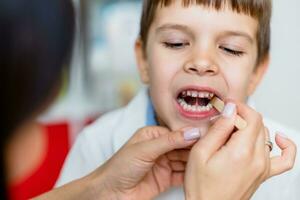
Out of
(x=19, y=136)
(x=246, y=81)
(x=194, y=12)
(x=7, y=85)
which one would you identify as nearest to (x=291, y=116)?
(x=246, y=81)

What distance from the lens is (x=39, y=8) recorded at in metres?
0.60

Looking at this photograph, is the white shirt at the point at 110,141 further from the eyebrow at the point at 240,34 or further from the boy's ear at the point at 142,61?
the eyebrow at the point at 240,34

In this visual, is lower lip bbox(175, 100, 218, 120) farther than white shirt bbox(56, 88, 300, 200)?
No

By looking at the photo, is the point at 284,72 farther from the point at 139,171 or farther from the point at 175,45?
the point at 139,171

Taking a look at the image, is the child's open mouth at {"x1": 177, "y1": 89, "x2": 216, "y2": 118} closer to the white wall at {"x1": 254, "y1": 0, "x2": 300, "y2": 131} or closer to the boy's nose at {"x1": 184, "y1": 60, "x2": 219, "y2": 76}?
the boy's nose at {"x1": 184, "y1": 60, "x2": 219, "y2": 76}

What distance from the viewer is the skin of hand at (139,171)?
0.68m

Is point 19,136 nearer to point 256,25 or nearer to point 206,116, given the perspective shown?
point 206,116

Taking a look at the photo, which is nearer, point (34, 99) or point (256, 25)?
point (34, 99)

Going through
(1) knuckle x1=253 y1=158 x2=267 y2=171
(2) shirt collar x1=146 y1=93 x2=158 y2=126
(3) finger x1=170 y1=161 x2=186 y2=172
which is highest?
(1) knuckle x1=253 y1=158 x2=267 y2=171

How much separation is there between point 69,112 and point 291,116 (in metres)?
0.74

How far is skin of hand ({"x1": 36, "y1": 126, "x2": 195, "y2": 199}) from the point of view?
681 mm

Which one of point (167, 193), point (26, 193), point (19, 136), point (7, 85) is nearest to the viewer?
point (7, 85)

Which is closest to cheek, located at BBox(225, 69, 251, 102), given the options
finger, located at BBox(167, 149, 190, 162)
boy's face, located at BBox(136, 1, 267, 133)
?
boy's face, located at BBox(136, 1, 267, 133)

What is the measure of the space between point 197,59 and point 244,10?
12 cm
